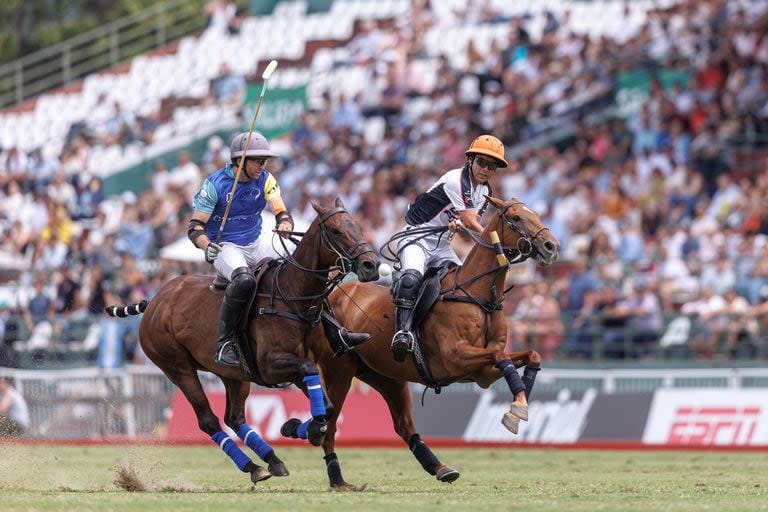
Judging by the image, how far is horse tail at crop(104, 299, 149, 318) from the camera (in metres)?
14.7

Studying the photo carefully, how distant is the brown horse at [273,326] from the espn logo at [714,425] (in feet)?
25.7

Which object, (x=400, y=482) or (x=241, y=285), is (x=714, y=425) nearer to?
(x=400, y=482)

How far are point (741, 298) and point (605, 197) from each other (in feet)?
12.8

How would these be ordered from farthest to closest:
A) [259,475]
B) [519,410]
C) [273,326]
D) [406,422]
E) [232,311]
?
1. [406,422]
2. [232,311]
3. [273,326]
4. [259,475]
5. [519,410]

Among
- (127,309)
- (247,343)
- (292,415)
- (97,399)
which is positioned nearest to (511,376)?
(247,343)

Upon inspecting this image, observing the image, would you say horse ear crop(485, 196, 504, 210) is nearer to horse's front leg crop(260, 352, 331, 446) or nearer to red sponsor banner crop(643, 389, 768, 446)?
horse's front leg crop(260, 352, 331, 446)

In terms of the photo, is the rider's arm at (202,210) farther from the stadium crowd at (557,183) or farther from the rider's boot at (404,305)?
the stadium crowd at (557,183)

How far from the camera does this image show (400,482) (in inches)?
562

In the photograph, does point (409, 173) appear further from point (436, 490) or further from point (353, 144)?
point (436, 490)

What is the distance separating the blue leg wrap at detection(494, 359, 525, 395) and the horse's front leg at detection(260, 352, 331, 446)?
1.45 meters

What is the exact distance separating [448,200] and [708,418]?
7.17 metres

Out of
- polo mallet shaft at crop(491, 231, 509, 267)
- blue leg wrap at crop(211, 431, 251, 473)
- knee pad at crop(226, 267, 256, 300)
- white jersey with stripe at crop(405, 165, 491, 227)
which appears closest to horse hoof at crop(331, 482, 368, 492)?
blue leg wrap at crop(211, 431, 251, 473)

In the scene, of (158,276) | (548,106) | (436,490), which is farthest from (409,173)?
(436,490)

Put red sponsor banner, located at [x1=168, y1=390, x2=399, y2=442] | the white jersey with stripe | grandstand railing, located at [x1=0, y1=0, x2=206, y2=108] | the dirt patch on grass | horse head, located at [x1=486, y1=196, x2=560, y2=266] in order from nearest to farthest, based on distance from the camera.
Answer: the dirt patch on grass → horse head, located at [x1=486, y1=196, x2=560, y2=266] → the white jersey with stripe → red sponsor banner, located at [x1=168, y1=390, x2=399, y2=442] → grandstand railing, located at [x1=0, y1=0, x2=206, y2=108]
